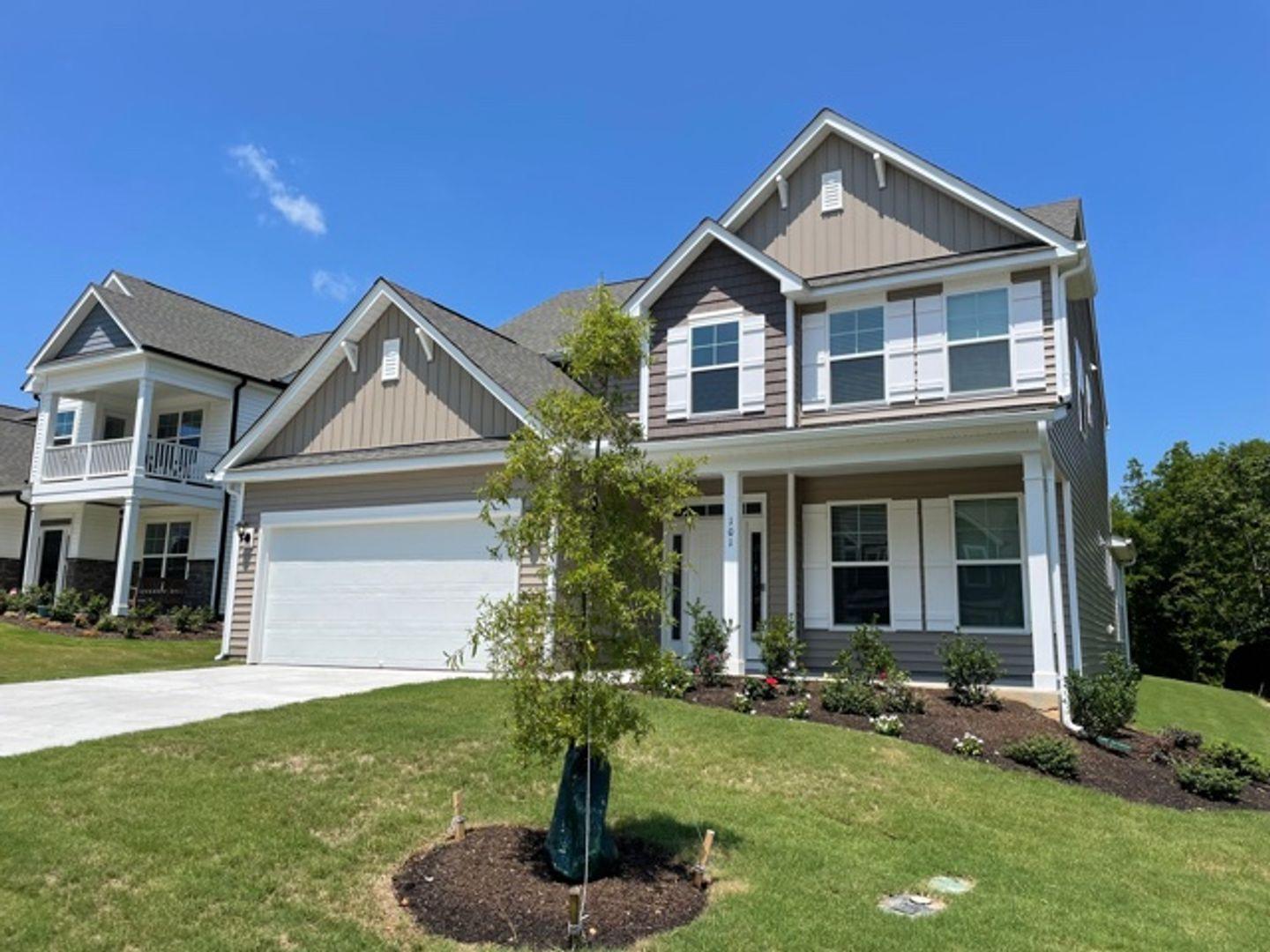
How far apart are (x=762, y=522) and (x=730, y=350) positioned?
8.86 feet

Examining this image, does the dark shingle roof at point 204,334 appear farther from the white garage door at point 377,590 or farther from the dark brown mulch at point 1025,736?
the dark brown mulch at point 1025,736

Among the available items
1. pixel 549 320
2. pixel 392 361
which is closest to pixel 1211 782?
pixel 392 361

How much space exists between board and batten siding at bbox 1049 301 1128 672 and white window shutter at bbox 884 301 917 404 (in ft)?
6.77

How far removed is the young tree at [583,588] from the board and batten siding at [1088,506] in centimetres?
780

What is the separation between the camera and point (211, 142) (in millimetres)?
13242

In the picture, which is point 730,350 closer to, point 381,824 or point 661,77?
point 661,77

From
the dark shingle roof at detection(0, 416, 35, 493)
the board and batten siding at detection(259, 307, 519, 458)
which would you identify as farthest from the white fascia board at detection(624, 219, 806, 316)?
the dark shingle roof at detection(0, 416, 35, 493)

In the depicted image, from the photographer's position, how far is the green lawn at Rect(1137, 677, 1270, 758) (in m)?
14.9

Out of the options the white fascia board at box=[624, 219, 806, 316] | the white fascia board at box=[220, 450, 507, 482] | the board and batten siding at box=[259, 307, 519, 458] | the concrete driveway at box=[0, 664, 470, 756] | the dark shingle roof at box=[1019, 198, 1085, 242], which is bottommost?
the concrete driveway at box=[0, 664, 470, 756]

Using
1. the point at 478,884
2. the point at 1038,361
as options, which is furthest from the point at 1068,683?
the point at 478,884

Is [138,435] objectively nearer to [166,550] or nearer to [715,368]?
[166,550]

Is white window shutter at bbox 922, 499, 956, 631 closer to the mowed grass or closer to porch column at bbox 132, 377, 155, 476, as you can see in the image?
the mowed grass

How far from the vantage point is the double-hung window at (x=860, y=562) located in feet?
42.9

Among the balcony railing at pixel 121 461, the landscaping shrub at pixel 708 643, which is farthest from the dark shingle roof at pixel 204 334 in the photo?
the landscaping shrub at pixel 708 643
